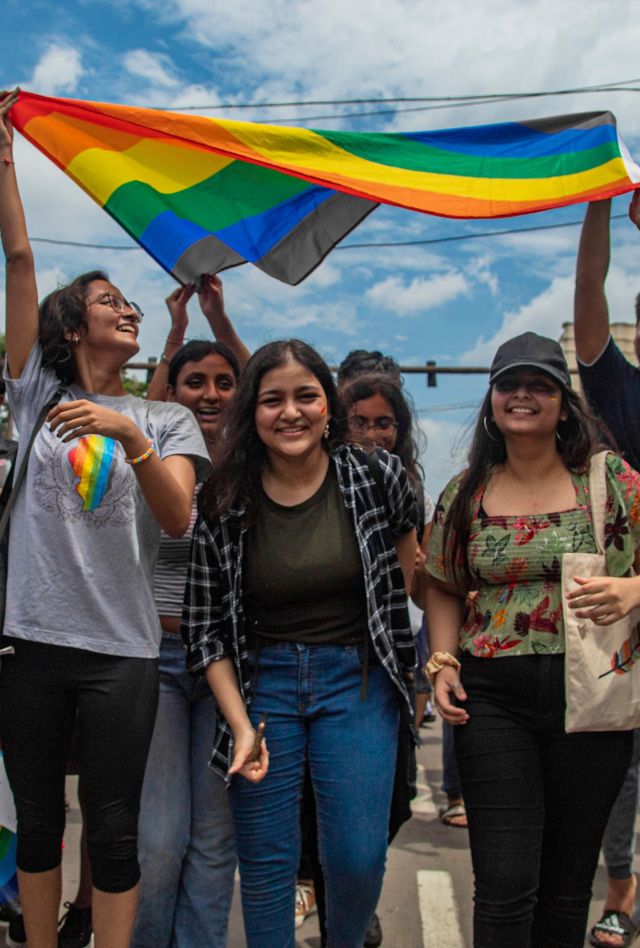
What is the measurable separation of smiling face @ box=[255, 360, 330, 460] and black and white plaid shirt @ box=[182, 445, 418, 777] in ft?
0.56

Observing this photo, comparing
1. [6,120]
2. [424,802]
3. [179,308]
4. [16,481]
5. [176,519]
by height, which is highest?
[6,120]

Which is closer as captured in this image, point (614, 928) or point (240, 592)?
point (240, 592)

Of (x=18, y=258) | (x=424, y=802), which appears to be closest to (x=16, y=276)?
(x=18, y=258)

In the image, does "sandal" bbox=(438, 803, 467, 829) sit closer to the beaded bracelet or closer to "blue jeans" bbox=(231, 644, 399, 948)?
"blue jeans" bbox=(231, 644, 399, 948)

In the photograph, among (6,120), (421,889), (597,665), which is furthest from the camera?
(421,889)

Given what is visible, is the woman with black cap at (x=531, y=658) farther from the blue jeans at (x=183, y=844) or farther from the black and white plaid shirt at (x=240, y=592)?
the blue jeans at (x=183, y=844)

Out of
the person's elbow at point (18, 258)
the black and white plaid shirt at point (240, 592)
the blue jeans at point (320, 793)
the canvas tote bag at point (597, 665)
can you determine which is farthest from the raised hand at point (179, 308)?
the canvas tote bag at point (597, 665)

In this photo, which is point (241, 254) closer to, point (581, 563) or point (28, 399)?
point (28, 399)

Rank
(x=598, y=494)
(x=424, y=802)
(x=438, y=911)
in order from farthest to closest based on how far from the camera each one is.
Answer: (x=424, y=802) < (x=438, y=911) < (x=598, y=494)

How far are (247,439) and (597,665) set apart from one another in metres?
1.20

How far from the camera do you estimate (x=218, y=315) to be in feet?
12.0

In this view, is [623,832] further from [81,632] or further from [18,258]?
[18,258]

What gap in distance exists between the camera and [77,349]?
284 centimetres

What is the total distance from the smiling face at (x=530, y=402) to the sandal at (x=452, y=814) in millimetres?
3116
